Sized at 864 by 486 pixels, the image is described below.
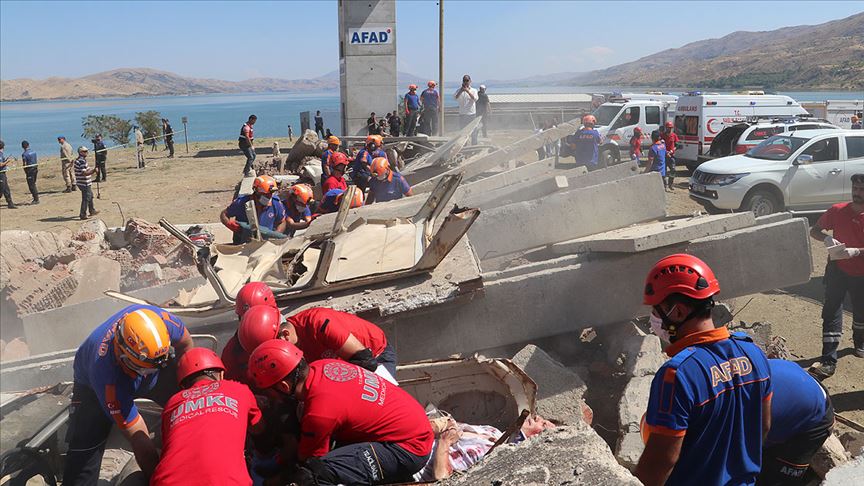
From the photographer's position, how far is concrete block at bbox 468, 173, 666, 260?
21.1 ft

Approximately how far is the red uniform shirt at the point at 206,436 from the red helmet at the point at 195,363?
239 mm

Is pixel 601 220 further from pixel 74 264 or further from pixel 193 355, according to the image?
pixel 74 264

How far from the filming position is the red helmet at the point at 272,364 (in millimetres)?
3107

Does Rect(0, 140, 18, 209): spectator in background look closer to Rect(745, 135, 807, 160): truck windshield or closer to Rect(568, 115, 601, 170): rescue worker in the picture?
Rect(568, 115, 601, 170): rescue worker

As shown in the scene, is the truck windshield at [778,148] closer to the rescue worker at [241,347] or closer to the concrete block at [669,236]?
the concrete block at [669,236]

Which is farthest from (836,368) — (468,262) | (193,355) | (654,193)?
(193,355)

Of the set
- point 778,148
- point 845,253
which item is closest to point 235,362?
point 845,253

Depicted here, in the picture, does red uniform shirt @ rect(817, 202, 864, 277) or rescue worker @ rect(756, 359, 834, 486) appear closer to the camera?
rescue worker @ rect(756, 359, 834, 486)

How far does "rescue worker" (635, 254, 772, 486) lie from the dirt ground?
3.46 meters

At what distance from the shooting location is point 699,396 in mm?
2211

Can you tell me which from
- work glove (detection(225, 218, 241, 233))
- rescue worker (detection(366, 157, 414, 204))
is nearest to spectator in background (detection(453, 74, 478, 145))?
rescue worker (detection(366, 157, 414, 204))

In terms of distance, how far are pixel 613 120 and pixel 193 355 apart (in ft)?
60.9

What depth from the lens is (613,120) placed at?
2002 centimetres

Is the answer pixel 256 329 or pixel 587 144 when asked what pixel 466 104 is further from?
pixel 256 329
